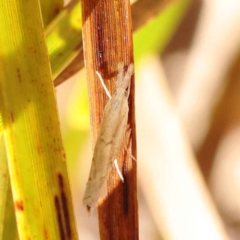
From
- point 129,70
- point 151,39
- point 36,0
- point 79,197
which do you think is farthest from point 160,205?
point 36,0

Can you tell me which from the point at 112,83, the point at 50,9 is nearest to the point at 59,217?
the point at 112,83

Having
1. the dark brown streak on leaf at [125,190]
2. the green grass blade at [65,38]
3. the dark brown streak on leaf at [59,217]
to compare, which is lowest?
the dark brown streak on leaf at [59,217]

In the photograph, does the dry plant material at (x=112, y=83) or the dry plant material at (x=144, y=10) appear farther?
the dry plant material at (x=144, y=10)

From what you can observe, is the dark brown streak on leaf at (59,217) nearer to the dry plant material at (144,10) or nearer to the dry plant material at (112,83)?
the dry plant material at (112,83)

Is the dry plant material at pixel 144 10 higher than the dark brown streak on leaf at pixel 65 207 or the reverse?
higher

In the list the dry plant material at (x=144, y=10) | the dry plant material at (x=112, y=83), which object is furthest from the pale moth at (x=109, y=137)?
the dry plant material at (x=144, y=10)

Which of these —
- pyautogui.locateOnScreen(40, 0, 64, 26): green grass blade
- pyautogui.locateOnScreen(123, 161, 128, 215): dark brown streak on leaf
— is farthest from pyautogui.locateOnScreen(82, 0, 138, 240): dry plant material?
pyautogui.locateOnScreen(40, 0, 64, 26): green grass blade

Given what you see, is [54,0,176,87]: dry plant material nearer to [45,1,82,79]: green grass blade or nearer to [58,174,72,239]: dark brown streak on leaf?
[45,1,82,79]: green grass blade

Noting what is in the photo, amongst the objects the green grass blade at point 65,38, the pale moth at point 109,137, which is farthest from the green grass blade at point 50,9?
the pale moth at point 109,137
